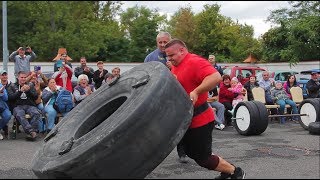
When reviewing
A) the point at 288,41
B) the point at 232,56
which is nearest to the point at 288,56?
the point at 288,41

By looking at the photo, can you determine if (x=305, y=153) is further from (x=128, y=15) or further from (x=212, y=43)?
(x=128, y=15)

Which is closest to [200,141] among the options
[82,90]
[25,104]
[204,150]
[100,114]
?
[204,150]

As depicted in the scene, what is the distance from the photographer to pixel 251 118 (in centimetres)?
945

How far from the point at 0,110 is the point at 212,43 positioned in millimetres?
30286

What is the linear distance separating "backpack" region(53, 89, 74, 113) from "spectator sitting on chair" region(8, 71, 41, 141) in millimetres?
459

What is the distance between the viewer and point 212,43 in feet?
126

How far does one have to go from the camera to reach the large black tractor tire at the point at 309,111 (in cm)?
1024

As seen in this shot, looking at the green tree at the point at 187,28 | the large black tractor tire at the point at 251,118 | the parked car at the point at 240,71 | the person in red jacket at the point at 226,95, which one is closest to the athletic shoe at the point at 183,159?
the large black tractor tire at the point at 251,118

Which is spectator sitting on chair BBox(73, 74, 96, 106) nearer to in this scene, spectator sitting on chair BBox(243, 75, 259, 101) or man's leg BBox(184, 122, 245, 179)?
spectator sitting on chair BBox(243, 75, 259, 101)

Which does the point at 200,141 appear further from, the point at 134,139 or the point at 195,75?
the point at 134,139

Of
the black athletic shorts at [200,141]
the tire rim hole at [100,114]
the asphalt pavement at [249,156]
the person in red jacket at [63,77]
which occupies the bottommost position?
the asphalt pavement at [249,156]

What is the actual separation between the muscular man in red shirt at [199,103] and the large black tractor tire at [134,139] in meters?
0.24

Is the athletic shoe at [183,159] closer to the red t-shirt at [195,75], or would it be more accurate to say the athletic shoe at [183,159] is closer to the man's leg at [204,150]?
the man's leg at [204,150]

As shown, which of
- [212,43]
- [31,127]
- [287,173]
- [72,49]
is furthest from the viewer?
[212,43]
